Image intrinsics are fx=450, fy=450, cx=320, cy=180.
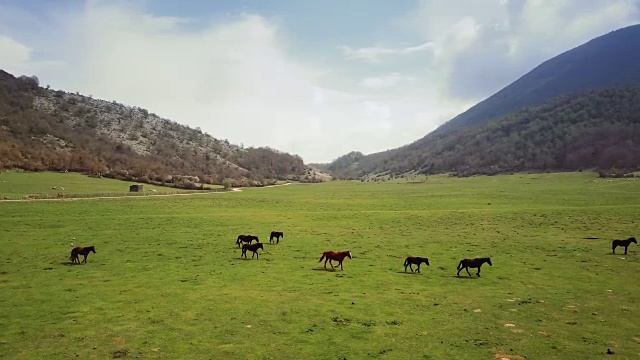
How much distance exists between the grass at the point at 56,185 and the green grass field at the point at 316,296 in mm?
47071

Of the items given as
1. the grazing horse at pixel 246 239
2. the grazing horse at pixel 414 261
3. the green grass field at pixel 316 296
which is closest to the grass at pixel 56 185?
the green grass field at pixel 316 296

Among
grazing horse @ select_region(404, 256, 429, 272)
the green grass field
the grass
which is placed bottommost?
the green grass field

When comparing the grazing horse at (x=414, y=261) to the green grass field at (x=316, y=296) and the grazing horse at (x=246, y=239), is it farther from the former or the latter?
the grazing horse at (x=246, y=239)

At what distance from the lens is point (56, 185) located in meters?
100

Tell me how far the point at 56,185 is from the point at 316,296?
320 ft

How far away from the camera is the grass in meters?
86.8

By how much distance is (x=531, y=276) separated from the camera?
27.1 metres

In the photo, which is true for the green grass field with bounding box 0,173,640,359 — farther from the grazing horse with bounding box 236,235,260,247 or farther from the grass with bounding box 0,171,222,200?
the grass with bounding box 0,171,222,200

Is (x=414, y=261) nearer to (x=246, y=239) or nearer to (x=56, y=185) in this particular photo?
(x=246, y=239)

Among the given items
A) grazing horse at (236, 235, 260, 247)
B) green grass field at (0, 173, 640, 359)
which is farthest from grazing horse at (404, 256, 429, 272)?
grazing horse at (236, 235, 260, 247)

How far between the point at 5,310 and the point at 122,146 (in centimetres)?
19374

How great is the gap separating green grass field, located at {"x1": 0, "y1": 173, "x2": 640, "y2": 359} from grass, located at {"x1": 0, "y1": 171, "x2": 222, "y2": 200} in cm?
4707

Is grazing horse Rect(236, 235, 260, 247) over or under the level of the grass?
under

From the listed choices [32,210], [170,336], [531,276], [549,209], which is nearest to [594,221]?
[549,209]
